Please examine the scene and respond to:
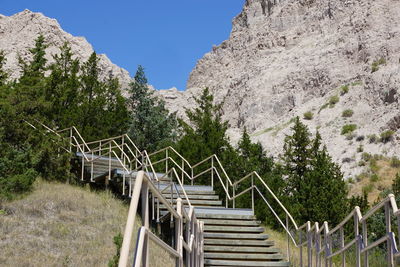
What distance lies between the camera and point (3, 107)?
17.4 meters

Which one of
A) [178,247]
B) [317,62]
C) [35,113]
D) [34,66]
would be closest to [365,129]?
[317,62]

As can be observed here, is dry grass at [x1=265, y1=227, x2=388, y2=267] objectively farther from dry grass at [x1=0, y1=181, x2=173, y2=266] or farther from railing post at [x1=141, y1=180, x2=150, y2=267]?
railing post at [x1=141, y1=180, x2=150, y2=267]

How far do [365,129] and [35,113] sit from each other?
86.1 feet

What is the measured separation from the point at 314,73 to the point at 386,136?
48.2ft

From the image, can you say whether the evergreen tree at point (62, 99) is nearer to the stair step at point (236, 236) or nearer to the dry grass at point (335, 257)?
the dry grass at point (335, 257)

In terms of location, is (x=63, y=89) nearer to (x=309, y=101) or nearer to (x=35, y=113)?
(x=35, y=113)

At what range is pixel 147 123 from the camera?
108ft

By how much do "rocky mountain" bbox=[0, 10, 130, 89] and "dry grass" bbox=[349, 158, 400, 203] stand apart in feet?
100.0

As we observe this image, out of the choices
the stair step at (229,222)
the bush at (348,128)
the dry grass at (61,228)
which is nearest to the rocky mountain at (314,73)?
the bush at (348,128)

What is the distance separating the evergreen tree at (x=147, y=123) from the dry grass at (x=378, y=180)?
12.0 meters

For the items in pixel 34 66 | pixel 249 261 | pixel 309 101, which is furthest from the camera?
pixel 309 101

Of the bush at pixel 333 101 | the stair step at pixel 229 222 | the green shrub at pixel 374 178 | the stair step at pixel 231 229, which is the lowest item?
the stair step at pixel 231 229

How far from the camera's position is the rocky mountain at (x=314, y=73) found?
38.6 m

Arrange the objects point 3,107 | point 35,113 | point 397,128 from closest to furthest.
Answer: point 3,107
point 35,113
point 397,128
